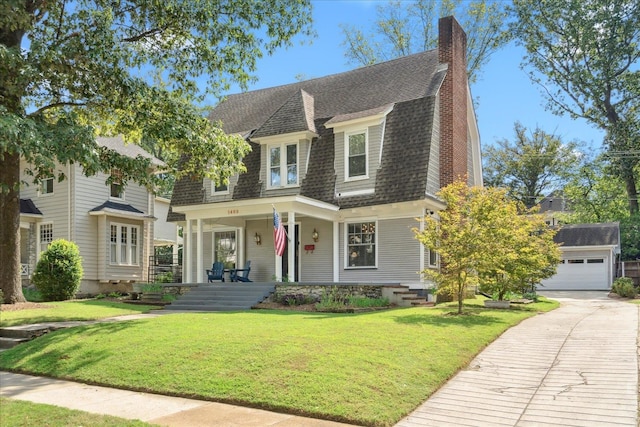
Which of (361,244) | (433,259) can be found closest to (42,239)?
(361,244)

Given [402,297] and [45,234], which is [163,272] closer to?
[45,234]

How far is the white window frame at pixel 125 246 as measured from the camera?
83.4 ft

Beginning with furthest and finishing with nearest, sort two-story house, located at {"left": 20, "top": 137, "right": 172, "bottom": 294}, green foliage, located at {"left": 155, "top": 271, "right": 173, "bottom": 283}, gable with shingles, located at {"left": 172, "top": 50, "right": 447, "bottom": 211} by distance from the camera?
green foliage, located at {"left": 155, "top": 271, "right": 173, "bottom": 283}, two-story house, located at {"left": 20, "top": 137, "right": 172, "bottom": 294}, gable with shingles, located at {"left": 172, "top": 50, "right": 447, "bottom": 211}

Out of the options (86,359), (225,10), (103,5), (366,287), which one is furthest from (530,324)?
(103,5)

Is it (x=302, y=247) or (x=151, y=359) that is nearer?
(x=151, y=359)

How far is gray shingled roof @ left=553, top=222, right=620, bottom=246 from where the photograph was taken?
1299 inches

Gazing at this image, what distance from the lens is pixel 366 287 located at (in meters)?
16.6

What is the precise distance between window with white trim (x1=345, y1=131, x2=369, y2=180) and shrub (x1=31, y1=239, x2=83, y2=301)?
10.8 meters

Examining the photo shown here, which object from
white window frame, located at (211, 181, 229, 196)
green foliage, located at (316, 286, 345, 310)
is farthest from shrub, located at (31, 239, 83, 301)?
green foliage, located at (316, 286, 345, 310)

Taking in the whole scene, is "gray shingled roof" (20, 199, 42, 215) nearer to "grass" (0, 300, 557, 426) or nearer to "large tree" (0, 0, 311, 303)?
"large tree" (0, 0, 311, 303)

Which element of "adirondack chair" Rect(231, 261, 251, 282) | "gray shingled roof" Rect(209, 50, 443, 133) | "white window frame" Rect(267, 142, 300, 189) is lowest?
"adirondack chair" Rect(231, 261, 251, 282)

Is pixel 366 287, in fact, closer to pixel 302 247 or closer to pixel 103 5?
pixel 302 247

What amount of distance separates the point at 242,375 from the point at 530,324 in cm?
762

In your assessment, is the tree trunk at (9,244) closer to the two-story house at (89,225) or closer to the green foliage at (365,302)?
the two-story house at (89,225)
